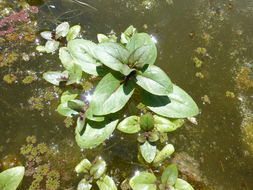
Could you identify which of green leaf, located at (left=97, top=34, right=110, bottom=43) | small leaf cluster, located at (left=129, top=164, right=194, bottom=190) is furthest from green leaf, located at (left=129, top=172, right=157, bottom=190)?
green leaf, located at (left=97, top=34, right=110, bottom=43)

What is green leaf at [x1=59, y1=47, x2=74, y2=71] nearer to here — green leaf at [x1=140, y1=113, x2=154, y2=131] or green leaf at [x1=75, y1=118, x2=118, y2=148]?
green leaf at [x1=75, y1=118, x2=118, y2=148]

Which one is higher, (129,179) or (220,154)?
(220,154)

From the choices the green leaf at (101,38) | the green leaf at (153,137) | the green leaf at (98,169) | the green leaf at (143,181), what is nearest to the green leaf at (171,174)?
the green leaf at (143,181)

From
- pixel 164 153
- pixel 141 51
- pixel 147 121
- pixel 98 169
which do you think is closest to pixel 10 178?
pixel 98 169

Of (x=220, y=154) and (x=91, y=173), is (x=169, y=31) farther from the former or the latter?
(x=91, y=173)

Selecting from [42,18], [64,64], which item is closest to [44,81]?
[64,64]

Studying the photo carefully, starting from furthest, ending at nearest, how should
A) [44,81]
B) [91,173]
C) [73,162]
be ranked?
1. [44,81]
2. [73,162]
3. [91,173]
